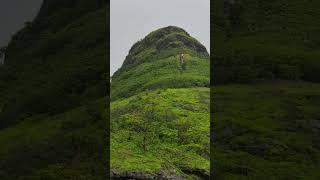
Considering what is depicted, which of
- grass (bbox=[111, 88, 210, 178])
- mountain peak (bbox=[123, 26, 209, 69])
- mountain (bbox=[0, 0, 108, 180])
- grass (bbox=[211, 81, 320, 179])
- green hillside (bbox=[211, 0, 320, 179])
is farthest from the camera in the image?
mountain peak (bbox=[123, 26, 209, 69])

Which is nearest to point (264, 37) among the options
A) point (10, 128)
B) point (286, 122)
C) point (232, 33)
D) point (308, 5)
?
point (232, 33)

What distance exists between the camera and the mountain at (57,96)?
2575 cm

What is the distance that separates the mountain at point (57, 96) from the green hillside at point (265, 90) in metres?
6.36

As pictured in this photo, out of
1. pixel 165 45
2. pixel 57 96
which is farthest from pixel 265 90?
pixel 165 45

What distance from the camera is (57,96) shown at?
114 feet

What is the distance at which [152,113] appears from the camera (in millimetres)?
29500

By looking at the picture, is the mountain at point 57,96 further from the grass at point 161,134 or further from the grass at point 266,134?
the grass at point 266,134

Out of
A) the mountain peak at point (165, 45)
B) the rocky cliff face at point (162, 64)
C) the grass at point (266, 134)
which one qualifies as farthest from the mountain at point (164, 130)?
the mountain peak at point (165, 45)

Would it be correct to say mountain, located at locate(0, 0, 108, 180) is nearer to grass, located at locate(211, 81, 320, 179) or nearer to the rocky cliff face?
grass, located at locate(211, 81, 320, 179)

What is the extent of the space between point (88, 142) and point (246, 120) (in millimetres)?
8415

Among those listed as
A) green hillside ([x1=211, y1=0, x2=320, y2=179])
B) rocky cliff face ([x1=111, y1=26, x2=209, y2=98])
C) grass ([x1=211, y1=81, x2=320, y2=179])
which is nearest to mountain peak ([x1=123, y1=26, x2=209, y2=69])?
rocky cliff face ([x1=111, y1=26, x2=209, y2=98])

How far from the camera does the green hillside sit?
24.6 metres

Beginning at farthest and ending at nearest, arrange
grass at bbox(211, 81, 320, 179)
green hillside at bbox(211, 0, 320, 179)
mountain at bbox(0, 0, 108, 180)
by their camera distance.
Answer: mountain at bbox(0, 0, 108, 180)
green hillside at bbox(211, 0, 320, 179)
grass at bbox(211, 81, 320, 179)

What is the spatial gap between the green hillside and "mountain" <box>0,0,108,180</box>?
636 centimetres
